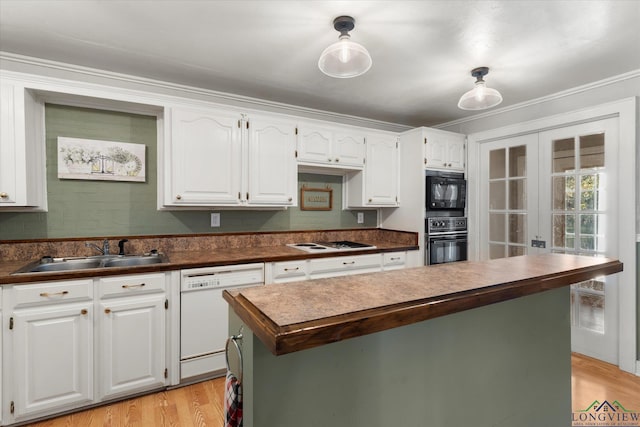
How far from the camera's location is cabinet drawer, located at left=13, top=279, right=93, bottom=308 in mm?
1843

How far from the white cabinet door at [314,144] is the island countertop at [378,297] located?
2.05 m

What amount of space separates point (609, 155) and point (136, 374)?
3.95 meters

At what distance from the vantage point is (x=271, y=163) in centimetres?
290

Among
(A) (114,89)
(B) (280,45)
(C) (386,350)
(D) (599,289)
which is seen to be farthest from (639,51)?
(A) (114,89)

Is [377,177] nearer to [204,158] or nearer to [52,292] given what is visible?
[204,158]

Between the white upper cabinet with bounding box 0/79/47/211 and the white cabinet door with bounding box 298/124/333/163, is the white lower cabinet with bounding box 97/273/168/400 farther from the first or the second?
the white cabinet door with bounding box 298/124/333/163

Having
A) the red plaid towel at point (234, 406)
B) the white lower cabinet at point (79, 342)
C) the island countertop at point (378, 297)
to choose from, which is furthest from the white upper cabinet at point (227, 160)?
the red plaid towel at point (234, 406)

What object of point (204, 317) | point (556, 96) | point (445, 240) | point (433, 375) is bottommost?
point (204, 317)

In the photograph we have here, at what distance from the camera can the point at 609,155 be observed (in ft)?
8.71

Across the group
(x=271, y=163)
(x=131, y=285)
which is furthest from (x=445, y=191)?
(x=131, y=285)

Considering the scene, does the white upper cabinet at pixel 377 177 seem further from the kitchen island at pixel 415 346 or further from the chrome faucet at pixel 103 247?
the chrome faucet at pixel 103 247

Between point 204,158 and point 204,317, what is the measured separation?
1.24m

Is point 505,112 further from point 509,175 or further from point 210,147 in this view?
point 210,147

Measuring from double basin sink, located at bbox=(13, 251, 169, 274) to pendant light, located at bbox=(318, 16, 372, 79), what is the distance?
5.70 ft
